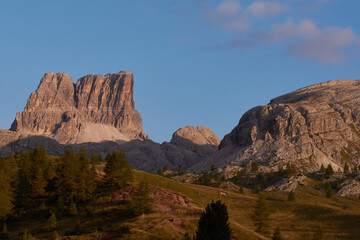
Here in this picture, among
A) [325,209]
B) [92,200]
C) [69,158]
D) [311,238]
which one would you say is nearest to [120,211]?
[92,200]

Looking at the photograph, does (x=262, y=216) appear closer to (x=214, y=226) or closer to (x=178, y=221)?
(x=178, y=221)

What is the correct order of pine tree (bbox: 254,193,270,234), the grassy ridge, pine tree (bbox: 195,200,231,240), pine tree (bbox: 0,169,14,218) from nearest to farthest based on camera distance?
pine tree (bbox: 195,200,231,240) → the grassy ridge → pine tree (bbox: 0,169,14,218) → pine tree (bbox: 254,193,270,234)

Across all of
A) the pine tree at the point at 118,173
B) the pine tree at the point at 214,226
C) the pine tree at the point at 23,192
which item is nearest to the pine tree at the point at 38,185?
the pine tree at the point at 23,192

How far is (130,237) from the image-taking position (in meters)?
83.2

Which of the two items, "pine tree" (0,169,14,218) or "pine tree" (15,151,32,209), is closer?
"pine tree" (0,169,14,218)

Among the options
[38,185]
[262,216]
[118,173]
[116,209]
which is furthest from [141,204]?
[38,185]

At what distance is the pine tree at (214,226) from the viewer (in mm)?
66750

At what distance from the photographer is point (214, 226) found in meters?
67.6

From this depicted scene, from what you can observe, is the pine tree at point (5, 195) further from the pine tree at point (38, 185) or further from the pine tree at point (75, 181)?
the pine tree at point (75, 181)

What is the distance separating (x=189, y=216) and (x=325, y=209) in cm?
5393

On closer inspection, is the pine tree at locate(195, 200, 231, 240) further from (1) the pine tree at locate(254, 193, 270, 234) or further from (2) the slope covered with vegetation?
(1) the pine tree at locate(254, 193, 270, 234)

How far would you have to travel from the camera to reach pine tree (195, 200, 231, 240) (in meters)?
66.8

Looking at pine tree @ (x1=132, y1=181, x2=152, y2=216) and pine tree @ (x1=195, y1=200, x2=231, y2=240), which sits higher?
pine tree @ (x1=132, y1=181, x2=152, y2=216)

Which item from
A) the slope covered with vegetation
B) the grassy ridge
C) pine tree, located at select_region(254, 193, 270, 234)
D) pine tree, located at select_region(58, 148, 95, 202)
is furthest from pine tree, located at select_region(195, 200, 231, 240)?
pine tree, located at select_region(58, 148, 95, 202)
